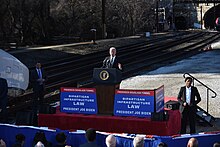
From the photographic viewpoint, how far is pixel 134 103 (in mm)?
11547

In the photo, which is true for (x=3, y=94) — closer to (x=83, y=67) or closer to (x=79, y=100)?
(x=79, y=100)

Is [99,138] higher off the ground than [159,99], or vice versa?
[159,99]

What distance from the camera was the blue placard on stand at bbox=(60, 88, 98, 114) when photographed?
12.0 metres

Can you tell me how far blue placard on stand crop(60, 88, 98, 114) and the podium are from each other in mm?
221

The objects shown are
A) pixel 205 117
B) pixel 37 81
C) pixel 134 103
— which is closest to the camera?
pixel 134 103

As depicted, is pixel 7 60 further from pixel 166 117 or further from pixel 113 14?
pixel 113 14

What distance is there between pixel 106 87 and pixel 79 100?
0.76 m

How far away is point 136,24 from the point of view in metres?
75.6

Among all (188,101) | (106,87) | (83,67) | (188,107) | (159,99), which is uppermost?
(106,87)

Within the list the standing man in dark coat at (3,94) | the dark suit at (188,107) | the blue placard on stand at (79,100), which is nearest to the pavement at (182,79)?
the dark suit at (188,107)

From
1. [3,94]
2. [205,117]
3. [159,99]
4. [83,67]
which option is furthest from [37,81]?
[83,67]

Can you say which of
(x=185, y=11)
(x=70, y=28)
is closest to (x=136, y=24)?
(x=70, y=28)

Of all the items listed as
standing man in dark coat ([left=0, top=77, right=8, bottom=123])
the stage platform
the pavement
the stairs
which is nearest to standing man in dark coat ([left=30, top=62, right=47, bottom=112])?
standing man in dark coat ([left=0, top=77, right=8, bottom=123])

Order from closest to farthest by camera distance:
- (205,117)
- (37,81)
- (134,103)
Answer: (134,103) → (205,117) → (37,81)
